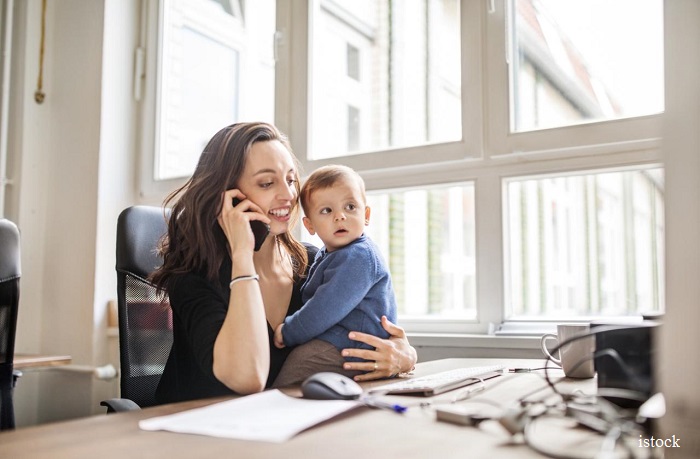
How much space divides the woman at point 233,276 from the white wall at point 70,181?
54.5 inches

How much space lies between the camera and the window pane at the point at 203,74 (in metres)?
2.96

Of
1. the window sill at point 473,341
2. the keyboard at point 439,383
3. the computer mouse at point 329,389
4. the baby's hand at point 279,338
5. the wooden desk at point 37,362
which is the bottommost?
the wooden desk at point 37,362

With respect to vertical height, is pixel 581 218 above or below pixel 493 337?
above

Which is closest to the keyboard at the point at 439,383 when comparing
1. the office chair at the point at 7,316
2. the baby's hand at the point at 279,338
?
the baby's hand at the point at 279,338

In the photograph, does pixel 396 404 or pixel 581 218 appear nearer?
pixel 396 404

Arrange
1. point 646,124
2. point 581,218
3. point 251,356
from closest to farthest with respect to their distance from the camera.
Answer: point 251,356
point 646,124
point 581,218

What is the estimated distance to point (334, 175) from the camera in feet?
4.98

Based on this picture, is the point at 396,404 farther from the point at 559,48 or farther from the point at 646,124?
the point at 559,48

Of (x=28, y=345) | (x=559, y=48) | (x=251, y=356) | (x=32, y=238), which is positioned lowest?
(x=28, y=345)

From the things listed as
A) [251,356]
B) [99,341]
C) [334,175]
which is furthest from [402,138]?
[251,356]

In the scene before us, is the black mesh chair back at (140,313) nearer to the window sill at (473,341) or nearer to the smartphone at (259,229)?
the smartphone at (259,229)

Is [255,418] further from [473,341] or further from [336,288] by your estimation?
[473,341]

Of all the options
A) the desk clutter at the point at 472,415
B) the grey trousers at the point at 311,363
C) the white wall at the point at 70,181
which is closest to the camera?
the desk clutter at the point at 472,415

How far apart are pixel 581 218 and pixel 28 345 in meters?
4.29
